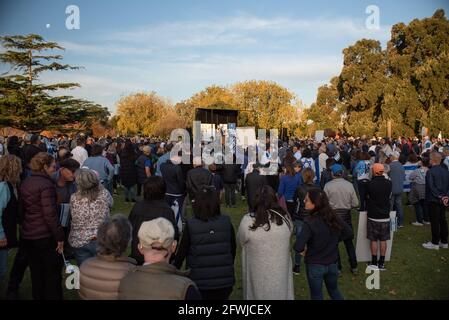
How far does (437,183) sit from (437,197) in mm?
285

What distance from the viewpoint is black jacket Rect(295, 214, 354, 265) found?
4273mm

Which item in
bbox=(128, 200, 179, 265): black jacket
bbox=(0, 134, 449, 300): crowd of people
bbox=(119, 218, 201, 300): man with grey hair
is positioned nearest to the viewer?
bbox=(119, 218, 201, 300): man with grey hair

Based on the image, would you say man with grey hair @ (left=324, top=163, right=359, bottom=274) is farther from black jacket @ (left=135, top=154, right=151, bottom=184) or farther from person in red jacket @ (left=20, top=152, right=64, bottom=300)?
black jacket @ (left=135, top=154, right=151, bottom=184)

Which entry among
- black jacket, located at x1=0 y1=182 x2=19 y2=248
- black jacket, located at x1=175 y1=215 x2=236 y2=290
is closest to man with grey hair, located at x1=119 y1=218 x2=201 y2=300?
Result: black jacket, located at x1=175 y1=215 x2=236 y2=290

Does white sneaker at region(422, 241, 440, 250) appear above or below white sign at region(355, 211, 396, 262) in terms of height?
below

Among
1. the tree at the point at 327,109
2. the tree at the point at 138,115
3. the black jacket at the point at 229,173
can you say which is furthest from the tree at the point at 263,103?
the black jacket at the point at 229,173

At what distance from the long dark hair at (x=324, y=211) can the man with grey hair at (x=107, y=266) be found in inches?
82.4

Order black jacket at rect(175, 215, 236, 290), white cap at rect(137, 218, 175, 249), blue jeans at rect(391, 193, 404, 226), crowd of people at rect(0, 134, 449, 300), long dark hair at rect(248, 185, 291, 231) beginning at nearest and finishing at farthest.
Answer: white cap at rect(137, 218, 175, 249) < crowd of people at rect(0, 134, 449, 300) < black jacket at rect(175, 215, 236, 290) < long dark hair at rect(248, 185, 291, 231) < blue jeans at rect(391, 193, 404, 226)

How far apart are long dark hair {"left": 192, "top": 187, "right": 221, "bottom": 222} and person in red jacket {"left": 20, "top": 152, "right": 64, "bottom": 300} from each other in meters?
1.67

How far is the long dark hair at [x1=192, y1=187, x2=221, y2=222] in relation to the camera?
3.94 meters

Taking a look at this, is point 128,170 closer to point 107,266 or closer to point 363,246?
point 363,246

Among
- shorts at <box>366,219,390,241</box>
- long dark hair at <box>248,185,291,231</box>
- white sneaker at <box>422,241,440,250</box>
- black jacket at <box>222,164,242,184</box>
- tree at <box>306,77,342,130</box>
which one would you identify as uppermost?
tree at <box>306,77,342,130</box>

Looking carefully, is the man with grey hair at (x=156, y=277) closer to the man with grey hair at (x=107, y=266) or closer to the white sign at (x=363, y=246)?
the man with grey hair at (x=107, y=266)

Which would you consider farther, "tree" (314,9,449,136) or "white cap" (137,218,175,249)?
"tree" (314,9,449,136)
